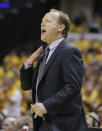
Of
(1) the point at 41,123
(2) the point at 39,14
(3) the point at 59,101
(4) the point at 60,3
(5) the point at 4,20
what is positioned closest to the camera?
(3) the point at 59,101

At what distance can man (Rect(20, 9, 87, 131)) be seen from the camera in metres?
3.44

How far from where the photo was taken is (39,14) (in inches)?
775

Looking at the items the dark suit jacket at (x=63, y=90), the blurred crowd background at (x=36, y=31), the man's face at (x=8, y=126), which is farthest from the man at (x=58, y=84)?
the blurred crowd background at (x=36, y=31)

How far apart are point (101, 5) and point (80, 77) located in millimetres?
20946

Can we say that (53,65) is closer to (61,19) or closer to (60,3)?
(61,19)

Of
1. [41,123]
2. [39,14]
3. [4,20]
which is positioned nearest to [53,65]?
[41,123]

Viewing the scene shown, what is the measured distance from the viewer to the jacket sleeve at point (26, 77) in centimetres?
375

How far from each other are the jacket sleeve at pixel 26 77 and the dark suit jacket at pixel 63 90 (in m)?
0.21

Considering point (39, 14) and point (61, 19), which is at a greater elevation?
point (61, 19)

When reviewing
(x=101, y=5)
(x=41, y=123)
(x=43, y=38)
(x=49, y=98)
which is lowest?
(x=101, y=5)

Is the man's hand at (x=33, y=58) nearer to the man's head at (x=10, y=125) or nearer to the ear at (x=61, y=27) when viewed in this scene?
the ear at (x=61, y=27)

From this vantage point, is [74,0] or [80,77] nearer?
[80,77]

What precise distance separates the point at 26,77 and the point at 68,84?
47 cm

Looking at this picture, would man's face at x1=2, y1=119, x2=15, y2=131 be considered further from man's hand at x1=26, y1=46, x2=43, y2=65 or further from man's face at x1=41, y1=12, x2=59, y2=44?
man's face at x1=41, y1=12, x2=59, y2=44
